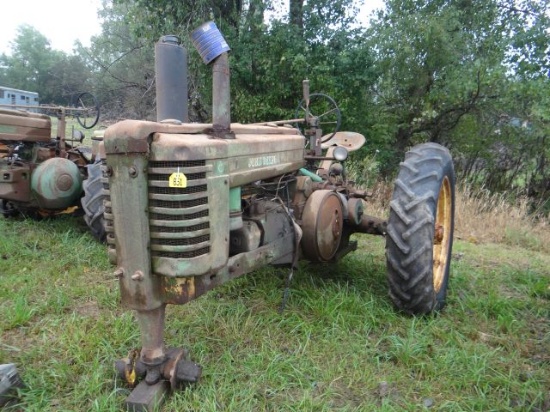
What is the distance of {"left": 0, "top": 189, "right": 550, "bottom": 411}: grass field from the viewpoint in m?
2.10

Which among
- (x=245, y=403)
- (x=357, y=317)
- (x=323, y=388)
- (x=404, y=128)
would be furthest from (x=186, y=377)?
(x=404, y=128)

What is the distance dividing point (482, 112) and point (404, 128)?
1.55 metres

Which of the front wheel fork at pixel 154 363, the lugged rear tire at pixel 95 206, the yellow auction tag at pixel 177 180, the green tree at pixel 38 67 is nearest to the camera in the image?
the yellow auction tag at pixel 177 180

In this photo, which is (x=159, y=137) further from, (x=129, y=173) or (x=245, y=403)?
(x=245, y=403)

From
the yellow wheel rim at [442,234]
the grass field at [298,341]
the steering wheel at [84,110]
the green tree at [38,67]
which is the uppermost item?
the green tree at [38,67]

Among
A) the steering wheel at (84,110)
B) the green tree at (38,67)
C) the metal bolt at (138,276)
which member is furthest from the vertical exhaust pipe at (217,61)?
the green tree at (38,67)

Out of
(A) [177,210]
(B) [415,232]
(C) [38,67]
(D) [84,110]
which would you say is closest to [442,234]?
(B) [415,232]

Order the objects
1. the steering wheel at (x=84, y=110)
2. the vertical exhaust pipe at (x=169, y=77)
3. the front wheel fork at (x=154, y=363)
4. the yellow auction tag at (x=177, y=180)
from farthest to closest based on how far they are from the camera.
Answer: the steering wheel at (x=84, y=110)
the vertical exhaust pipe at (x=169, y=77)
the front wheel fork at (x=154, y=363)
the yellow auction tag at (x=177, y=180)

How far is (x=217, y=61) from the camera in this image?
2023 mm

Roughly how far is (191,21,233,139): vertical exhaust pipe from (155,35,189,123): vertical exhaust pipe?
1.09ft

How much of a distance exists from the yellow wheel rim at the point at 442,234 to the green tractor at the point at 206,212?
231mm

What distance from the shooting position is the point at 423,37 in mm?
8023

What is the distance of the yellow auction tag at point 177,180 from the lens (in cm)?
177

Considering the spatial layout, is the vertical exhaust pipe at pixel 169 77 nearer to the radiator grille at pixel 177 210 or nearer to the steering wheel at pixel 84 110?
the radiator grille at pixel 177 210
